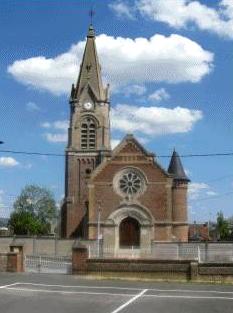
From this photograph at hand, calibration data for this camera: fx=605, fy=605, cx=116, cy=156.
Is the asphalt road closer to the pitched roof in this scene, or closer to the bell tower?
the pitched roof

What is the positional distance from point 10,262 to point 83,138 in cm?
4058

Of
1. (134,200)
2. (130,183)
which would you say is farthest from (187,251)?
(130,183)

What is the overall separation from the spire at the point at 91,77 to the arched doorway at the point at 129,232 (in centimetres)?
1784

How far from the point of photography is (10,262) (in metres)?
27.8

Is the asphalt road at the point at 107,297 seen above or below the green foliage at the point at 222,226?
below

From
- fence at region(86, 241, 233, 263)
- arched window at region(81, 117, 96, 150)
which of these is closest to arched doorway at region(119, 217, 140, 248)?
fence at region(86, 241, 233, 263)

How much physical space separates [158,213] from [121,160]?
6200 millimetres

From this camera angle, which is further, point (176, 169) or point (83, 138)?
point (83, 138)

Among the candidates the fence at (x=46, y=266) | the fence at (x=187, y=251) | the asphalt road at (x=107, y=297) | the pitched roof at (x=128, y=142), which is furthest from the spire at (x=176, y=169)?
the asphalt road at (x=107, y=297)

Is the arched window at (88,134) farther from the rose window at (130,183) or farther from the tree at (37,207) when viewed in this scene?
the tree at (37,207)

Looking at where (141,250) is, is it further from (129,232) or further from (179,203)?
(179,203)

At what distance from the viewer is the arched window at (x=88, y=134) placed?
67.6 m

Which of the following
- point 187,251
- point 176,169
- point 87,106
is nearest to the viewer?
point 187,251

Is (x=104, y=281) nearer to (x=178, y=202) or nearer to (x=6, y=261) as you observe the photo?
(x=6, y=261)
